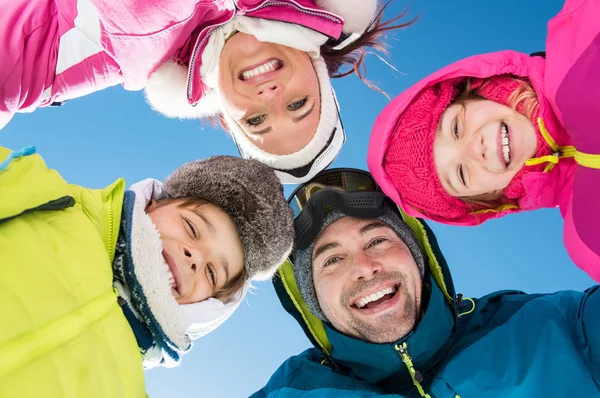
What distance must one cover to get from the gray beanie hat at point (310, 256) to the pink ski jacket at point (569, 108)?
68 centimetres

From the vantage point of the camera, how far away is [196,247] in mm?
1827

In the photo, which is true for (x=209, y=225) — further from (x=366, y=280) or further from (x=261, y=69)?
(x=261, y=69)

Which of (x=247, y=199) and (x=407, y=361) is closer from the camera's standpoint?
(x=247, y=199)

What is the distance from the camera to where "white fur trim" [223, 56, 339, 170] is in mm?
3043

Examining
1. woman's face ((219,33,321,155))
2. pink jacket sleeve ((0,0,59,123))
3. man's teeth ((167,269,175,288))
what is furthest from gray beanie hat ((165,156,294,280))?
pink jacket sleeve ((0,0,59,123))

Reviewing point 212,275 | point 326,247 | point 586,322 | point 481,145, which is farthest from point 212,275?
point 586,322

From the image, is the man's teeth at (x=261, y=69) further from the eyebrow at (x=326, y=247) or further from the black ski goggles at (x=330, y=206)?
the eyebrow at (x=326, y=247)

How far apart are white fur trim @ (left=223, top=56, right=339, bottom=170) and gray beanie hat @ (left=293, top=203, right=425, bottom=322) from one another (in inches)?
18.2

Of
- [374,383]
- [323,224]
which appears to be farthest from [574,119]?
[374,383]

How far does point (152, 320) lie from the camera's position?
1.64 meters

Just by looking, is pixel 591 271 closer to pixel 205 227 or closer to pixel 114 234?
pixel 205 227

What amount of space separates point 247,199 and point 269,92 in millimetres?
892

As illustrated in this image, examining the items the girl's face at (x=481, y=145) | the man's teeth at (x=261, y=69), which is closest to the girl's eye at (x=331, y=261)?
the girl's face at (x=481, y=145)

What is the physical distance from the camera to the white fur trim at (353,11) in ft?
9.26
